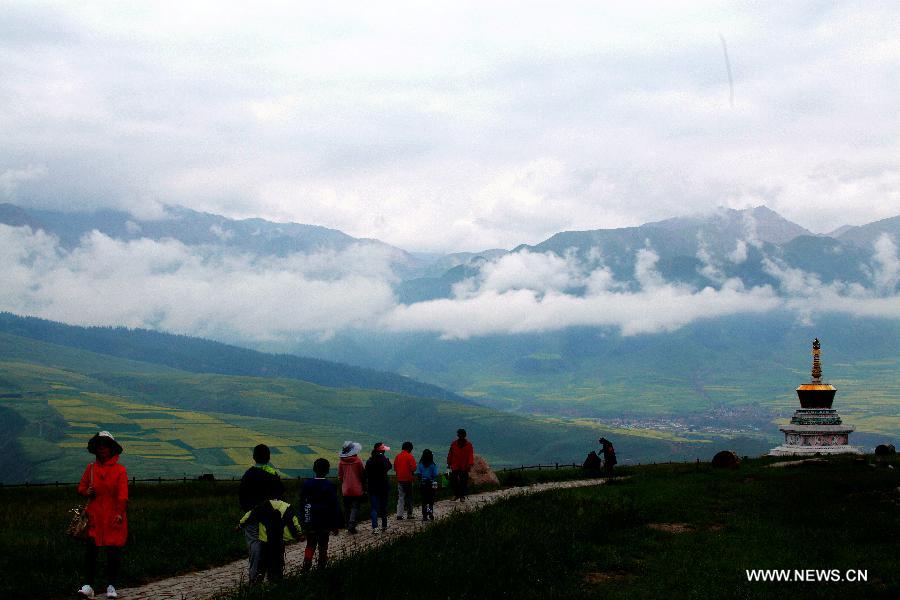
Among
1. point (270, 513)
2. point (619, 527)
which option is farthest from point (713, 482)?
point (270, 513)

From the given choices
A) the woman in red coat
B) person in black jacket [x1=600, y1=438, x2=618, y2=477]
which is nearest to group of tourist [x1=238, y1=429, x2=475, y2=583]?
the woman in red coat

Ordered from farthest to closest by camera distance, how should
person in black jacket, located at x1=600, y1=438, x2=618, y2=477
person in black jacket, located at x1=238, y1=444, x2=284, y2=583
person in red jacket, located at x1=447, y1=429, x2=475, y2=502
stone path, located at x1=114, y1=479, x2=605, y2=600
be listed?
1. person in black jacket, located at x1=600, y1=438, x2=618, y2=477
2. person in red jacket, located at x1=447, y1=429, x2=475, y2=502
3. stone path, located at x1=114, y1=479, x2=605, y2=600
4. person in black jacket, located at x1=238, y1=444, x2=284, y2=583

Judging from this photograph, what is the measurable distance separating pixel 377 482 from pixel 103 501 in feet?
34.4

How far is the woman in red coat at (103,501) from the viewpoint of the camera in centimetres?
1756

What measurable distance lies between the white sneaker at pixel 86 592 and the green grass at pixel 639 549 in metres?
→ 3.82

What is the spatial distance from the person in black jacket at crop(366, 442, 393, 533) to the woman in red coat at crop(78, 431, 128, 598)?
32.8ft

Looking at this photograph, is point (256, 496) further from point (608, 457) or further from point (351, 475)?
point (608, 457)

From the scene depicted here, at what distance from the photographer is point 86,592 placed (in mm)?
17625

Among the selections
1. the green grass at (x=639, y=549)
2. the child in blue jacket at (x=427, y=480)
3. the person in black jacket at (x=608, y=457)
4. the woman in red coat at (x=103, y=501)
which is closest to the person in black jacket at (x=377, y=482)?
the child in blue jacket at (x=427, y=480)

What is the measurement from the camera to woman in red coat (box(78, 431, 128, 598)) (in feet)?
57.6

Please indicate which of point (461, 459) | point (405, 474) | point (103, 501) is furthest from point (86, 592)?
point (461, 459)

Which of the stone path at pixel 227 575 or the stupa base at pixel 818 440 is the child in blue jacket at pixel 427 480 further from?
the stupa base at pixel 818 440

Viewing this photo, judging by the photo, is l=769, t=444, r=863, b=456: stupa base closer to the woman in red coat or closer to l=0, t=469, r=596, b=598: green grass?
l=0, t=469, r=596, b=598: green grass

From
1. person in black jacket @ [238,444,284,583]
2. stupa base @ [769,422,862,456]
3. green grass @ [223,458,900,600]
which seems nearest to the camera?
green grass @ [223,458,900,600]
